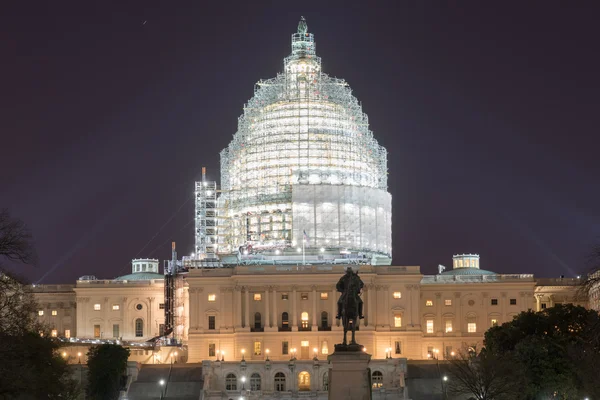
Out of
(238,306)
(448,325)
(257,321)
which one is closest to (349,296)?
(238,306)

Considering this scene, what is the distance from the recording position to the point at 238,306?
172m

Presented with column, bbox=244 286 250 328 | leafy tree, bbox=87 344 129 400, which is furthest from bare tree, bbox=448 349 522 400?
column, bbox=244 286 250 328

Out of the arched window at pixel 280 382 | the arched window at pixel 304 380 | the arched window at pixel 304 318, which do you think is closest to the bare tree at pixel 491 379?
the arched window at pixel 304 380

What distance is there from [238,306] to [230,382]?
75.3ft

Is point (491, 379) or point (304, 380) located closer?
point (491, 379)

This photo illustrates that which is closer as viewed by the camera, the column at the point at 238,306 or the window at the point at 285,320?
the column at the point at 238,306

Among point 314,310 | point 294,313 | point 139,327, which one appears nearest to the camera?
point 294,313

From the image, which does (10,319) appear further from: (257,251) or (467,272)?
(467,272)

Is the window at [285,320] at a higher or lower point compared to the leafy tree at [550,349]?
higher

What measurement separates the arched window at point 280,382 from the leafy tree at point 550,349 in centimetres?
2234

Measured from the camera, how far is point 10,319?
82.0 m

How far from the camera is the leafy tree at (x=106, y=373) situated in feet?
463

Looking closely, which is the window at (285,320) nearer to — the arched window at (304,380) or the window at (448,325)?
the arched window at (304,380)

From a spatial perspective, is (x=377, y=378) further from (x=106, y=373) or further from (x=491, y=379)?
(x=491, y=379)
